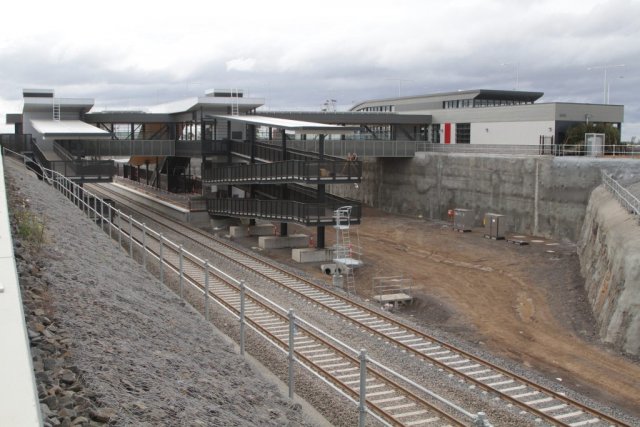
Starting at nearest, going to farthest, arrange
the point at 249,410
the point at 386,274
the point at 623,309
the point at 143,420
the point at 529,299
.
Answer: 1. the point at 143,420
2. the point at 249,410
3. the point at 623,309
4. the point at 529,299
5. the point at 386,274

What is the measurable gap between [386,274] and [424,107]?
47.9 m

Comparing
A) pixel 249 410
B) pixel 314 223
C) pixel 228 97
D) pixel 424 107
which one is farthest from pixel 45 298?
pixel 424 107

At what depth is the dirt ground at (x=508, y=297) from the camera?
19.6m

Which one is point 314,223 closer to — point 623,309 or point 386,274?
point 386,274

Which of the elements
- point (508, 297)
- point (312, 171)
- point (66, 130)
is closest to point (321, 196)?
point (312, 171)

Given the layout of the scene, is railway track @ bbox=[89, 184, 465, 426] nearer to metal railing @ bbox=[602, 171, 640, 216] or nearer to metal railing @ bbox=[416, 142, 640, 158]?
metal railing @ bbox=[602, 171, 640, 216]

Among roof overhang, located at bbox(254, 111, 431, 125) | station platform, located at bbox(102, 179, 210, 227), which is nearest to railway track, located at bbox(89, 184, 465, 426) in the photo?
station platform, located at bbox(102, 179, 210, 227)

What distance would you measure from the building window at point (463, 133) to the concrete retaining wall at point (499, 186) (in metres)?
6.11

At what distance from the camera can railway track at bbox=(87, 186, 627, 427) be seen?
14453mm

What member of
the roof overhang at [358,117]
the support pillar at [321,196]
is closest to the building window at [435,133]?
the roof overhang at [358,117]

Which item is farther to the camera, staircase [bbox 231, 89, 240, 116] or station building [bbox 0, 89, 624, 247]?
staircase [bbox 231, 89, 240, 116]

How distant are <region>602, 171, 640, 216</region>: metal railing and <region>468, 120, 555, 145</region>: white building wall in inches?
541

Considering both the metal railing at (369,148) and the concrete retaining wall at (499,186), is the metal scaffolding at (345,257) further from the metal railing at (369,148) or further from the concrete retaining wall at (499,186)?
the metal railing at (369,148)

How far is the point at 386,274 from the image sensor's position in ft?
108
